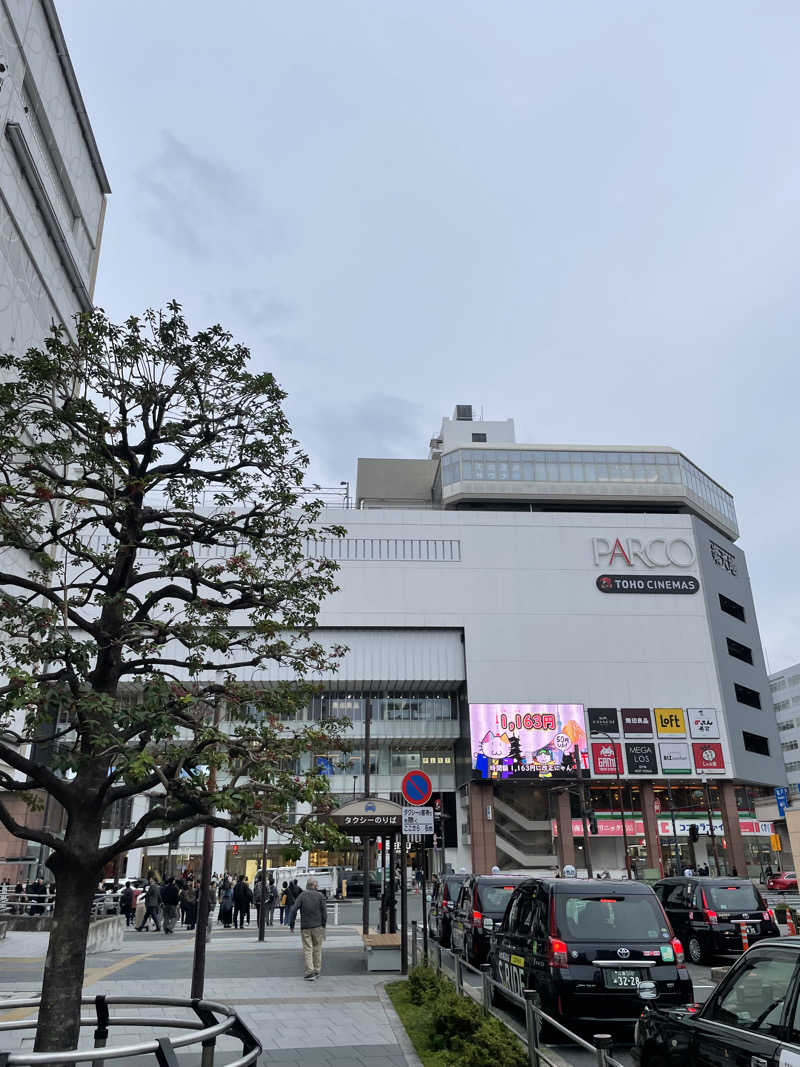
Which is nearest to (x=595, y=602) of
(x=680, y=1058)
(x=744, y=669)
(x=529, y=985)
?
(x=744, y=669)

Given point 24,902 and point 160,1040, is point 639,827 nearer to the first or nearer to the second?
point 24,902

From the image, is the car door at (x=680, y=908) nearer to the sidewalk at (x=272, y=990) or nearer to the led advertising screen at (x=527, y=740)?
the sidewalk at (x=272, y=990)

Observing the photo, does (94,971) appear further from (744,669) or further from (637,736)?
(744,669)

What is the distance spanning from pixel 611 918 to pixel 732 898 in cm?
811

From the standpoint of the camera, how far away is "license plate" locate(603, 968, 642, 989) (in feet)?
27.0

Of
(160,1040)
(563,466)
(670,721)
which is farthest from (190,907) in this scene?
(563,466)

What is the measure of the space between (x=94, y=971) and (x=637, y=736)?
46635 millimetres

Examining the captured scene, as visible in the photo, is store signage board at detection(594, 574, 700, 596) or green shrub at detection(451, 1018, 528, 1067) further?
store signage board at detection(594, 574, 700, 596)

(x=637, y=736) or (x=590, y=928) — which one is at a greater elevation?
(x=637, y=736)

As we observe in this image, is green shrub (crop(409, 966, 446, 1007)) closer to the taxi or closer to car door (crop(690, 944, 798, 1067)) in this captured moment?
the taxi

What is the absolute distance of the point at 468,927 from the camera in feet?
50.2

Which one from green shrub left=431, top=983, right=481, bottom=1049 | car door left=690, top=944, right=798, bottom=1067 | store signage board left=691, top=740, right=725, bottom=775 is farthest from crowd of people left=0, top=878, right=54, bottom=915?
store signage board left=691, top=740, right=725, bottom=775

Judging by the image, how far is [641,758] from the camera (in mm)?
54938

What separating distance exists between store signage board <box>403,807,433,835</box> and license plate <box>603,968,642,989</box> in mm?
4626
